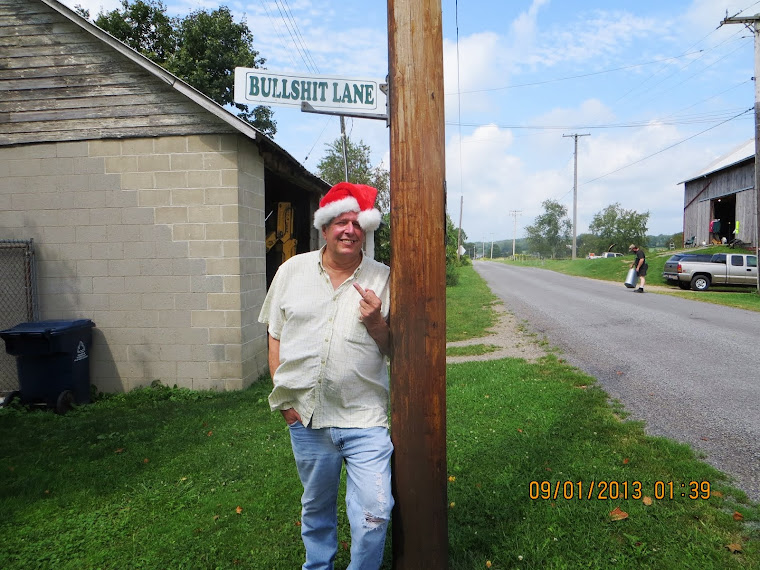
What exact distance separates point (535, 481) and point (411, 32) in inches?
128

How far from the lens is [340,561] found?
3.22 meters

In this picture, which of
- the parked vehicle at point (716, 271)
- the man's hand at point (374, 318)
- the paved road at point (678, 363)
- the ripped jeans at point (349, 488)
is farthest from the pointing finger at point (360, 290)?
the parked vehicle at point (716, 271)

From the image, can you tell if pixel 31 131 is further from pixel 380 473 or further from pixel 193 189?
pixel 380 473

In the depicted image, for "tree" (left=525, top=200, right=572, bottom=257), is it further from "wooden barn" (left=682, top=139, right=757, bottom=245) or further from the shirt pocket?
the shirt pocket

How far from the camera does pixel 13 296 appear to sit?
7391 millimetres

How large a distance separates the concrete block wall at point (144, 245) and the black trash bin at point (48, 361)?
639 mm

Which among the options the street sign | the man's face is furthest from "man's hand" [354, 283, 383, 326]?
the street sign

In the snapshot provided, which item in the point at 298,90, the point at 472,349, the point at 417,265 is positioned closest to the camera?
the point at 417,265

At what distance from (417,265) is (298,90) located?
2228 mm

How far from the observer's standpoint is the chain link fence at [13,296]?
7.29 m

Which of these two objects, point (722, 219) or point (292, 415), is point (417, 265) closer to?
point (292, 415)

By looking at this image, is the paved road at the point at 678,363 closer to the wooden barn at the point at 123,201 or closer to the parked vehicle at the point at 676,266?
the wooden barn at the point at 123,201

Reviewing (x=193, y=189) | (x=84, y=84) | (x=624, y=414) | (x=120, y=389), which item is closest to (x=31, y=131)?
(x=84, y=84)
